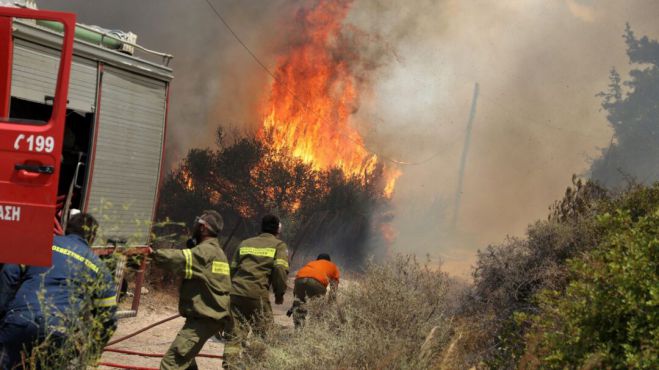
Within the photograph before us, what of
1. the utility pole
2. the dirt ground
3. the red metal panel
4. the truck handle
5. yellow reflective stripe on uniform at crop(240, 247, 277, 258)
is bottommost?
the dirt ground

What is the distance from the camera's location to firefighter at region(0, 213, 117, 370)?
430cm

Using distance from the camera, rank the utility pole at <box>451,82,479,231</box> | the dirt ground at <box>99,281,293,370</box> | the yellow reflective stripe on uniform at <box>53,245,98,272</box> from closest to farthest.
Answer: the yellow reflective stripe on uniform at <box>53,245,98,272</box>
the dirt ground at <box>99,281,293,370</box>
the utility pole at <box>451,82,479,231</box>

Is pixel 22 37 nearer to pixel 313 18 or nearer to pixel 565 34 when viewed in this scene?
pixel 313 18

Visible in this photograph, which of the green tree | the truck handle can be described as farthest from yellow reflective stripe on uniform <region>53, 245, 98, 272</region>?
the green tree

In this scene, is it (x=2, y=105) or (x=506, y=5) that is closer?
(x=2, y=105)

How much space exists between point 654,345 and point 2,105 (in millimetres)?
4425

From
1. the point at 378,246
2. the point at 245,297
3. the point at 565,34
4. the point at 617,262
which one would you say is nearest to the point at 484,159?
the point at 565,34

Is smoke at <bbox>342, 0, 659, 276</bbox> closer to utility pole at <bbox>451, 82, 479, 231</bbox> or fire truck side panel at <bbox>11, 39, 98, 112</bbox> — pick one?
utility pole at <bbox>451, 82, 479, 231</bbox>

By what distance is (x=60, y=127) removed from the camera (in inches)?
182

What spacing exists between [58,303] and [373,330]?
271 cm

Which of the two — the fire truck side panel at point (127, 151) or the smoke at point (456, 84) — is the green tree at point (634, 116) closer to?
the smoke at point (456, 84)

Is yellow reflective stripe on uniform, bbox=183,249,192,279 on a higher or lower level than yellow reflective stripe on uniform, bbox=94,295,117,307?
higher

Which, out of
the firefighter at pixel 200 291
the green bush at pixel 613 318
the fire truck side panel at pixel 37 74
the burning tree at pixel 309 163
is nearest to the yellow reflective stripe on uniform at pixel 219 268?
the firefighter at pixel 200 291

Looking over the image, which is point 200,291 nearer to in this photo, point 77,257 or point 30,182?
point 77,257
